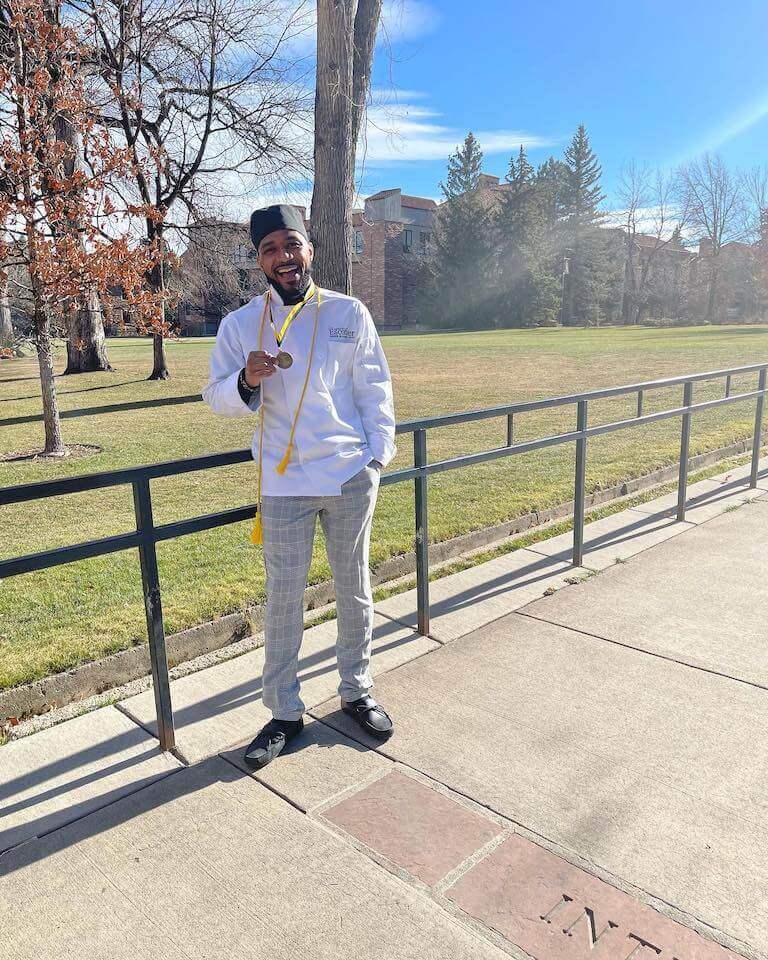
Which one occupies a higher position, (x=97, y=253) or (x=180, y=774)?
(x=97, y=253)

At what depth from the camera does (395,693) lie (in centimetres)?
324

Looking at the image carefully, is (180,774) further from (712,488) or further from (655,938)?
(712,488)

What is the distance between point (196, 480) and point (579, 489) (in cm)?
426

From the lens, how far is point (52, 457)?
9.47m

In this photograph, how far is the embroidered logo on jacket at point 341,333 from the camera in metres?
2.65

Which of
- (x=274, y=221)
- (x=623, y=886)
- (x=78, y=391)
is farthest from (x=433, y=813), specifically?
(x=78, y=391)

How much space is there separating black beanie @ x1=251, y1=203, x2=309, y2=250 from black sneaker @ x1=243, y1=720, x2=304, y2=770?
170cm

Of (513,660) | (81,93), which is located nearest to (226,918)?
(513,660)

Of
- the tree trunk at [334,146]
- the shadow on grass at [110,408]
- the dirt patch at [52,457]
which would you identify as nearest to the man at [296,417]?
the tree trunk at [334,146]

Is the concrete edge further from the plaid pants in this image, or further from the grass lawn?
the plaid pants

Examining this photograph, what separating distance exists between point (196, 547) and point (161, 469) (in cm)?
287

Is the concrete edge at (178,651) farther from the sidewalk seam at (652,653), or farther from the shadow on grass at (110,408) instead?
the shadow on grass at (110,408)

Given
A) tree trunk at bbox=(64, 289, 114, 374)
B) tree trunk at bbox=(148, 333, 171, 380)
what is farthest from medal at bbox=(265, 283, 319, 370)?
tree trunk at bbox=(64, 289, 114, 374)

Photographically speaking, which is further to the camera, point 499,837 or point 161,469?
point 161,469
